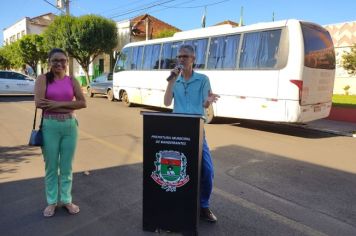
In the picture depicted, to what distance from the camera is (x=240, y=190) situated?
16.3 ft

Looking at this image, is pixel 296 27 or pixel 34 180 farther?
pixel 296 27

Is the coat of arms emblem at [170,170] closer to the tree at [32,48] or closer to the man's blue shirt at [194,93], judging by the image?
the man's blue shirt at [194,93]

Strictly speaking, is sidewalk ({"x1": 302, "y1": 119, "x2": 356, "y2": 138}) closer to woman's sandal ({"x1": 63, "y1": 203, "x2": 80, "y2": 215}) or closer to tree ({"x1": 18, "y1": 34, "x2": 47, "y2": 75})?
woman's sandal ({"x1": 63, "y1": 203, "x2": 80, "y2": 215})

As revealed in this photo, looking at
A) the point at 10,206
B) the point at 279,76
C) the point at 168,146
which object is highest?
the point at 279,76

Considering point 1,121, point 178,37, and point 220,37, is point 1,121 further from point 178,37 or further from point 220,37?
point 220,37

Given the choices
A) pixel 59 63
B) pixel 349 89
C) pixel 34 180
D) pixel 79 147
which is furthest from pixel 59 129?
pixel 349 89

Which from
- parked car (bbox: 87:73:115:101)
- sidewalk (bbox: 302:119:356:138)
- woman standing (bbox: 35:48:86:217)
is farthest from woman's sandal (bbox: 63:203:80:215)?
parked car (bbox: 87:73:115:101)

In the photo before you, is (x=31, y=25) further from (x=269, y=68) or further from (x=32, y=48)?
(x=269, y=68)

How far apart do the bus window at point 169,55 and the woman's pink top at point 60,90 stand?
8795 millimetres

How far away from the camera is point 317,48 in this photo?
30.6 ft

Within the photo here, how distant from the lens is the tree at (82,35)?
2720 cm

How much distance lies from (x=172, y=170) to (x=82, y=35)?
2549 centimetres

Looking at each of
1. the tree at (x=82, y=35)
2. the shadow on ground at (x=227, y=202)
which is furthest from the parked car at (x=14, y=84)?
the shadow on ground at (x=227, y=202)

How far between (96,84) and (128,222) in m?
17.3
